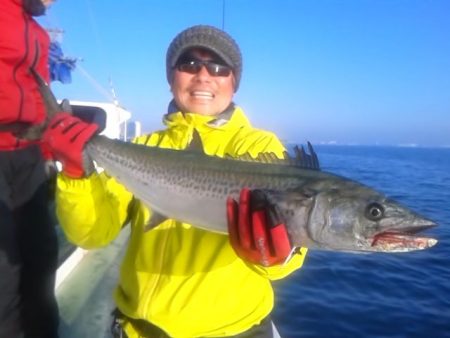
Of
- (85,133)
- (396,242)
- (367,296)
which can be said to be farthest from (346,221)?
(367,296)

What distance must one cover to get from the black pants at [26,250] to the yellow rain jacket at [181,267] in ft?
2.28

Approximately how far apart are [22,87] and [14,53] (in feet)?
0.92

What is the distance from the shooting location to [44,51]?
4113mm

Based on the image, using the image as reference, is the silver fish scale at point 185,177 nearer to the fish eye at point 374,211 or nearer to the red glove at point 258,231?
the red glove at point 258,231

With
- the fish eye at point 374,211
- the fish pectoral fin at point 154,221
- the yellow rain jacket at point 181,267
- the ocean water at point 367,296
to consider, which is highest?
the fish eye at point 374,211

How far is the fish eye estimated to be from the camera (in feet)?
9.23

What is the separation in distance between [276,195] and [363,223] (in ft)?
1.96

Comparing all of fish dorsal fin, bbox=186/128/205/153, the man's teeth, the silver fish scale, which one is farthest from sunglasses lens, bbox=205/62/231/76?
the silver fish scale

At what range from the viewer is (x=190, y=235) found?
313cm

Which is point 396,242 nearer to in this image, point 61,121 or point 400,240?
point 400,240

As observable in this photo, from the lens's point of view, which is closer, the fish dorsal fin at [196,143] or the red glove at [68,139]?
the red glove at [68,139]

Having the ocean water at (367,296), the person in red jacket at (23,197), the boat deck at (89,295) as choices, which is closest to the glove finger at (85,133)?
the person in red jacket at (23,197)

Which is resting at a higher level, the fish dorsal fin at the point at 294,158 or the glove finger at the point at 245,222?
the fish dorsal fin at the point at 294,158

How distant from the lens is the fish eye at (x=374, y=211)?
9.23 feet
